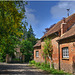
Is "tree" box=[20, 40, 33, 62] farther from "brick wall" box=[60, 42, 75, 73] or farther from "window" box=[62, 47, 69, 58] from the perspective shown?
"brick wall" box=[60, 42, 75, 73]

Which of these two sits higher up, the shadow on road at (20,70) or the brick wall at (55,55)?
the brick wall at (55,55)

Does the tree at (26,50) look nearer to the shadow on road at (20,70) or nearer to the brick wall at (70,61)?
the shadow on road at (20,70)

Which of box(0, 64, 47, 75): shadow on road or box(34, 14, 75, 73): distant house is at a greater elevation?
box(34, 14, 75, 73): distant house

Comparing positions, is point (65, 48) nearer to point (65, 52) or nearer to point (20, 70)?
point (65, 52)

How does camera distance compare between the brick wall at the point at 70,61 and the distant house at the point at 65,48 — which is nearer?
the brick wall at the point at 70,61

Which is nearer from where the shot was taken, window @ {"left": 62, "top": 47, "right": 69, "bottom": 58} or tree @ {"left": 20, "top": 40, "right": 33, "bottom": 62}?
window @ {"left": 62, "top": 47, "right": 69, "bottom": 58}

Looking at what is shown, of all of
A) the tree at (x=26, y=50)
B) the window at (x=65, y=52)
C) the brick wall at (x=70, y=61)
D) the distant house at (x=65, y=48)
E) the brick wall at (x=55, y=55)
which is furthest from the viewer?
the tree at (x=26, y=50)

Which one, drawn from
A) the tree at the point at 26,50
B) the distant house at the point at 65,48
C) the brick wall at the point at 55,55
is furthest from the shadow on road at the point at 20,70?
the tree at the point at 26,50

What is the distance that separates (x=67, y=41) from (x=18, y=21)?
6641 millimetres

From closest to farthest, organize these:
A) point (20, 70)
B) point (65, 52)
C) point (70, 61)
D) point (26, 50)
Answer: point (70, 61) < point (65, 52) < point (20, 70) < point (26, 50)

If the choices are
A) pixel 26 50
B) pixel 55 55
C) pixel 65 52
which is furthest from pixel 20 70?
pixel 26 50

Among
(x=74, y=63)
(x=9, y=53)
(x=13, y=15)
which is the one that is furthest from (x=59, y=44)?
(x=9, y=53)

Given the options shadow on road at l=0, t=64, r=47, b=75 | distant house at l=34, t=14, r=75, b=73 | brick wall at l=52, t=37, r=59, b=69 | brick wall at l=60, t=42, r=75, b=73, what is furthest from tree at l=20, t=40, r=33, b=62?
brick wall at l=60, t=42, r=75, b=73

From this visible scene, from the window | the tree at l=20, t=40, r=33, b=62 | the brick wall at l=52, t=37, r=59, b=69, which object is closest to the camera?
the window
